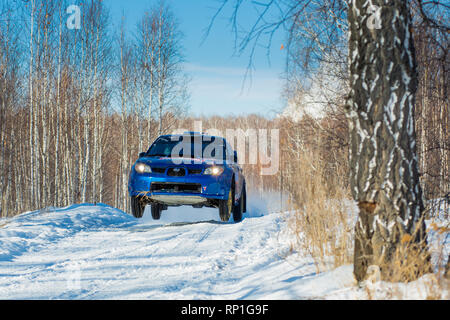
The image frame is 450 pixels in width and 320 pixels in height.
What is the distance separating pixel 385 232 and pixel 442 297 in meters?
0.64

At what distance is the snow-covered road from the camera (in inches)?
134

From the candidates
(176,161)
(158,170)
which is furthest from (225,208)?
(158,170)

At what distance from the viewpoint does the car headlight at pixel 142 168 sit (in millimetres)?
7090

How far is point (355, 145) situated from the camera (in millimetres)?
3223

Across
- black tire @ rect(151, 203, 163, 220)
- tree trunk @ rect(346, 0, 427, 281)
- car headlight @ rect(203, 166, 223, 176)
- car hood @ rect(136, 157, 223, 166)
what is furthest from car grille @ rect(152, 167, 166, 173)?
tree trunk @ rect(346, 0, 427, 281)

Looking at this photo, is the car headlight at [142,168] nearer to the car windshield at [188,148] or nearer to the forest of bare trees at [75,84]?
the car windshield at [188,148]

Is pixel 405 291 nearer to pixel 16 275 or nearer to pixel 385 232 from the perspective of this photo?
pixel 385 232

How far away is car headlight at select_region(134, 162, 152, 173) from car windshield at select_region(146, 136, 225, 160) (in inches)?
26.2

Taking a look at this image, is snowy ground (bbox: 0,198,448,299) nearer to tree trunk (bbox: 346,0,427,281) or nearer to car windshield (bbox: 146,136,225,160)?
tree trunk (bbox: 346,0,427,281)

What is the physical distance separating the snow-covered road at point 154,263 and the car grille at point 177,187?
29.3 inches

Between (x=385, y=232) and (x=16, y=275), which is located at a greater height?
(x=385, y=232)
